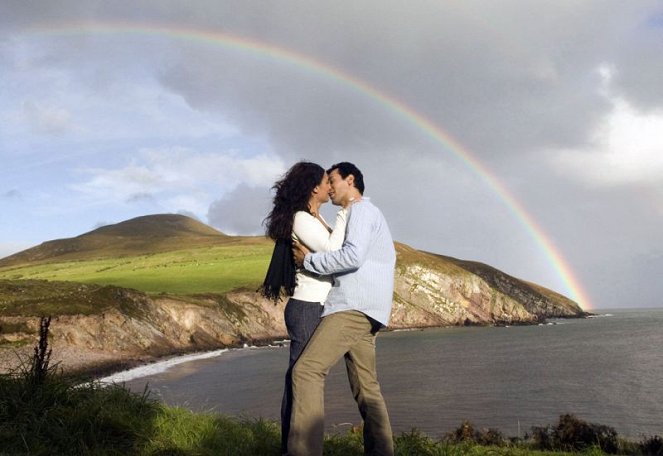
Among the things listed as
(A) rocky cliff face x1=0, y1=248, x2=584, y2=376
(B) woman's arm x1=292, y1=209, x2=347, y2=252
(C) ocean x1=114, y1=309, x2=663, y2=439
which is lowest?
(C) ocean x1=114, y1=309, x2=663, y2=439

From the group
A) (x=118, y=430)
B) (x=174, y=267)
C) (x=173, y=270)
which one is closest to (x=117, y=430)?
(x=118, y=430)

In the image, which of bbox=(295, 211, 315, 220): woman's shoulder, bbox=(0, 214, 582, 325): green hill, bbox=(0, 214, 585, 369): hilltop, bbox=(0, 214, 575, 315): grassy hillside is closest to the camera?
bbox=(295, 211, 315, 220): woman's shoulder

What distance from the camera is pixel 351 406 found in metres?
25.3

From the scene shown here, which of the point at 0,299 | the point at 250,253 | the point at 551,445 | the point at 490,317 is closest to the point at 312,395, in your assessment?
the point at 551,445

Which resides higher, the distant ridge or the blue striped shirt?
the distant ridge

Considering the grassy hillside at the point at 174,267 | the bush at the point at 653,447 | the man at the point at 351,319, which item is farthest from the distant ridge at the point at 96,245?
the man at the point at 351,319

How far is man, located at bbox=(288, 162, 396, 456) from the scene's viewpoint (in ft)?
16.4

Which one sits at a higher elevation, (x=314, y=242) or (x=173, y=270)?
(x=173, y=270)

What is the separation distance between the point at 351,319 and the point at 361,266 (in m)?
0.50

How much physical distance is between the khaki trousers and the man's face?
121 cm

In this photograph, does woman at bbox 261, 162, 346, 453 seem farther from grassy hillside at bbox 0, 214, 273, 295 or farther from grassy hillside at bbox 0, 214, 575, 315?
grassy hillside at bbox 0, 214, 273, 295

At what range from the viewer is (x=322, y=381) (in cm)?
505

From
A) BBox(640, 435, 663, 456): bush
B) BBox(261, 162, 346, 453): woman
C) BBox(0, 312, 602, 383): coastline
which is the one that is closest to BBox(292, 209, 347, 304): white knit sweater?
BBox(261, 162, 346, 453): woman

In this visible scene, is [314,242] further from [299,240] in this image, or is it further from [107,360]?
[107,360]
